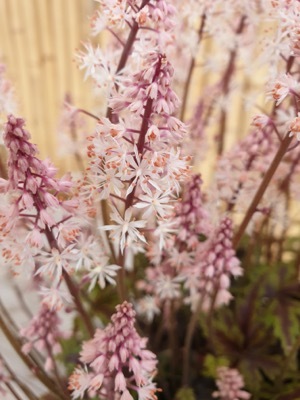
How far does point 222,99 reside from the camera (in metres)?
0.80

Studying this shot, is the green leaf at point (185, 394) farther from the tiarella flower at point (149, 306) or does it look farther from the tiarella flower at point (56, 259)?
the tiarella flower at point (56, 259)

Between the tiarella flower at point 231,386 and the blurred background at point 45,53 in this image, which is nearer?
the tiarella flower at point 231,386

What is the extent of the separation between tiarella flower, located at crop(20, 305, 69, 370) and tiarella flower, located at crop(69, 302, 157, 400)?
0.10 m

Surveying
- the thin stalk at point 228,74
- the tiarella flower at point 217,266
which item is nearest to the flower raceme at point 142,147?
the tiarella flower at point 217,266

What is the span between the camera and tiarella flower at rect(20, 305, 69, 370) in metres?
0.56

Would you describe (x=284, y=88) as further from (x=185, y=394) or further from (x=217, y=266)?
(x=185, y=394)

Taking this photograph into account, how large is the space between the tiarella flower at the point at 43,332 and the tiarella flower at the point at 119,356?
10cm

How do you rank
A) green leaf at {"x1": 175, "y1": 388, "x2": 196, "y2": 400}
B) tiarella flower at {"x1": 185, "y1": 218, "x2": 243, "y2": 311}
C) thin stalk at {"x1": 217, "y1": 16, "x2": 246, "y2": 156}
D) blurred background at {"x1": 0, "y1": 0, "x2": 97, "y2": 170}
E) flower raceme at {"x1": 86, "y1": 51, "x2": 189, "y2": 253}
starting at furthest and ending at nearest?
1. blurred background at {"x1": 0, "y1": 0, "x2": 97, "y2": 170}
2. thin stalk at {"x1": 217, "y1": 16, "x2": 246, "y2": 156}
3. green leaf at {"x1": 175, "y1": 388, "x2": 196, "y2": 400}
4. tiarella flower at {"x1": 185, "y1": 218, "x2": 243, "y2": 311}
5. flower raceme at {"x1": 86, "y1": 51, "x2": 189, "y2": 253}

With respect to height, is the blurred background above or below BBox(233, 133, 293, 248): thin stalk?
above

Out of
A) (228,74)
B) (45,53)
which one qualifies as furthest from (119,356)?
(45,53)

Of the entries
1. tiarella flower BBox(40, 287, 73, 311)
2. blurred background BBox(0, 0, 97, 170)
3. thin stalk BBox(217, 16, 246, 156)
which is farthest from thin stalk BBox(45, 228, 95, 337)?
blurred background BBox(0, 0, 97, 170)

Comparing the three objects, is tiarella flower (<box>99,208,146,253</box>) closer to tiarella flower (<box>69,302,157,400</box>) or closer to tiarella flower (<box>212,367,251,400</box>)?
tiarella flower (<box>69,302,157,400</box>)

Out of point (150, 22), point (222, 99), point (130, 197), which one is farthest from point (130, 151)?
point (222, 99)

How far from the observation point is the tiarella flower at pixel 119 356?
0.44m
